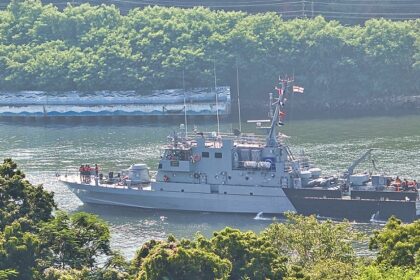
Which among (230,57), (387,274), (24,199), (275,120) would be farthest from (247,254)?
(230,57)

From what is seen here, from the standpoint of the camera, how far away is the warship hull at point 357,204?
2611 inches

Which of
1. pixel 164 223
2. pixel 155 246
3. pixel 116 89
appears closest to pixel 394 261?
pixel 155 246

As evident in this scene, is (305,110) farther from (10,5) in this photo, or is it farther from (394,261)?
(394,261)

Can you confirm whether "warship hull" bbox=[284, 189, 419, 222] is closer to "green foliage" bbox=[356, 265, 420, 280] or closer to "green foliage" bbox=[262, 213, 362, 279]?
"green foliage" bbox=[262, 213, 362, 279]

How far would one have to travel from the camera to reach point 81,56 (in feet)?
381

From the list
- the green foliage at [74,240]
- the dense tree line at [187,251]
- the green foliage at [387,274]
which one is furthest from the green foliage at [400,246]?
the green foliage at [74,240]

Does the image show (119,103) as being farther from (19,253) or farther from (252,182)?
(19,253)

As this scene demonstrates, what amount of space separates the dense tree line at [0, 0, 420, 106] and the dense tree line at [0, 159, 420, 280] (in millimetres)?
64281

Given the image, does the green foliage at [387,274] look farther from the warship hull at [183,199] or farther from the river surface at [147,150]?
the warship hull at [183,199]

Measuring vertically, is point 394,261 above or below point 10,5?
below

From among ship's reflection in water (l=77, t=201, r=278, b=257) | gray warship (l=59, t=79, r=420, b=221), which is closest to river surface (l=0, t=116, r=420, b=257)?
ship's reflection in water (l=77, t=201, r=278, b=257)

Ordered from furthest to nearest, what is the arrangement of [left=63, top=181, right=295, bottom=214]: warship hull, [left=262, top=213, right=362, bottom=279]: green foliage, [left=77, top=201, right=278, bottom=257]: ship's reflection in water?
[left=63, top=181, right=295, bottom=214]: warship hull
[left=77, top=201, right=278, bottom=257]: ship's reflection in water
[left=262, top=213, right=362, bottom=279]: green foliage

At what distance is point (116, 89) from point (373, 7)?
28652mm

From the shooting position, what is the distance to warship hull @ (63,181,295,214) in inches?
2729
